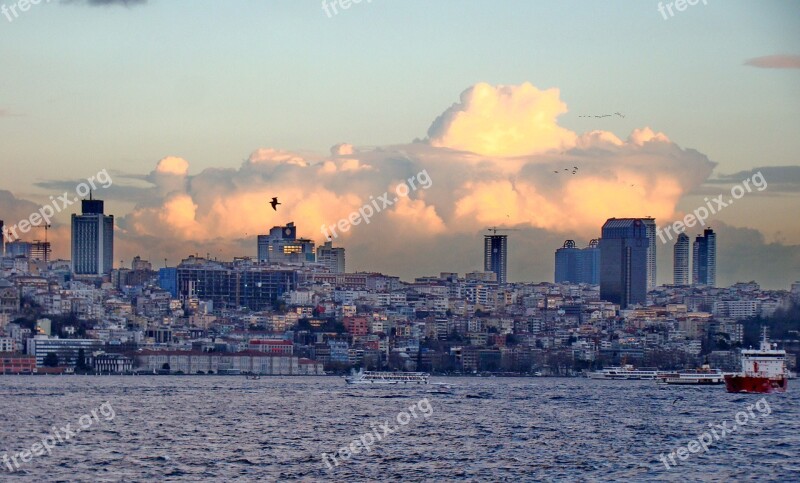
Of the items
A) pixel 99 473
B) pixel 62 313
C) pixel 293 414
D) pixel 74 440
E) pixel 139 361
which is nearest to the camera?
pixel 99 473

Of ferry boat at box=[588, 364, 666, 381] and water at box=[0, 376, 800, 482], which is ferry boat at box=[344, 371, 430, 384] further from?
ferry boat at box=[588, 364, 666, 381]

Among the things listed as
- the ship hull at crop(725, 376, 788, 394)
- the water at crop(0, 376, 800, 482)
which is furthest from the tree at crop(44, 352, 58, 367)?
the ship hull at crop(725, 376, 788, 394)

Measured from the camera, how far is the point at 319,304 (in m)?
194

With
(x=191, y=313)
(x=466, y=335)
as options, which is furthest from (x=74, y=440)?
(x=191, y=313)

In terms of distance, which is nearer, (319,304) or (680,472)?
(680,472)

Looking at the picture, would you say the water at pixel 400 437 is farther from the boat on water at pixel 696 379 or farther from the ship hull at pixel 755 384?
the boat on water at pixel 696 379

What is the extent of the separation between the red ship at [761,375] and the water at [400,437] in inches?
142

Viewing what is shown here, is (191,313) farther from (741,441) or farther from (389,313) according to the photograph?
(741,441)

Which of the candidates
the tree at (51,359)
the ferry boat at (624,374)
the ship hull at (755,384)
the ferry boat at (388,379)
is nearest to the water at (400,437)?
the ship hull at (755,384)

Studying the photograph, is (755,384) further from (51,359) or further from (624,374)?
(51,359)

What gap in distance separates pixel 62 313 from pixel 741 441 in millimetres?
135596

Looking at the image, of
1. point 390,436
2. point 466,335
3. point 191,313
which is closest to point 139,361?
point 466,335

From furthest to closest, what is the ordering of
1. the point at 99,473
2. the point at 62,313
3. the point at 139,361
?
the point at 62,313
the point at 139,361
the point at 99,473

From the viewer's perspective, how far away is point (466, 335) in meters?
166
